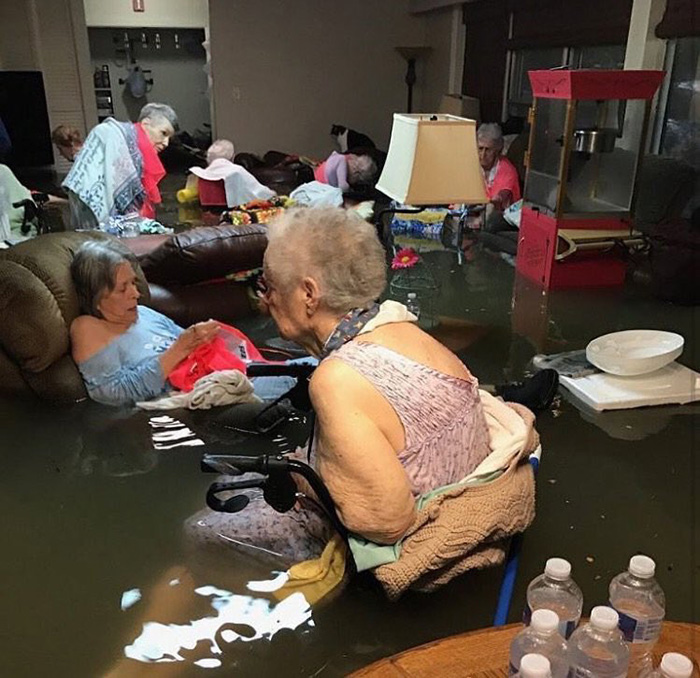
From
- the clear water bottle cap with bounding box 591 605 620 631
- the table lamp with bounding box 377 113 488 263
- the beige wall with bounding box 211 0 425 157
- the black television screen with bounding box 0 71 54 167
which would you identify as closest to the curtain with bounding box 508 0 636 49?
the table lamp with bounding box 377 113 488 263

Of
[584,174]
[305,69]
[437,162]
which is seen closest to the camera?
[437,162]

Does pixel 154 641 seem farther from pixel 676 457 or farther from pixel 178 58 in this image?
pixel 178 58

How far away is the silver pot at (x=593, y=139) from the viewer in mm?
3559

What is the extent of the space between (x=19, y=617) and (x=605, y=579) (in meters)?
1.38

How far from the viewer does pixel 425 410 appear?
56.7 inches

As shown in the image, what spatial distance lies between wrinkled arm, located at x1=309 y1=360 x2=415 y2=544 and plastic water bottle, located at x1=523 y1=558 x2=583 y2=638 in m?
0.35

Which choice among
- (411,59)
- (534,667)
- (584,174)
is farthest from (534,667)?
(411,59)

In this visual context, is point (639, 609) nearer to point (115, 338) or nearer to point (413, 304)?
point (115, 338)

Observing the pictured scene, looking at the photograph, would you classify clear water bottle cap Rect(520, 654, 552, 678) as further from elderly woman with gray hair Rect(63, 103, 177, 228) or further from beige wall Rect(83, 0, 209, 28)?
beige wall Rect(83, 0, 209, 28)

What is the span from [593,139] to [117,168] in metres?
2.62

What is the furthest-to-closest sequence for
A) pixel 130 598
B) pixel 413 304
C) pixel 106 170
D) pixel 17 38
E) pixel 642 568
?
1. pixel 17 38
2. pixel 106 170
3. pixel 413 304
4. pixel 130 598
5. pixel 642 568

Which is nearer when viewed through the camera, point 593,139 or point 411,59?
point 593,139

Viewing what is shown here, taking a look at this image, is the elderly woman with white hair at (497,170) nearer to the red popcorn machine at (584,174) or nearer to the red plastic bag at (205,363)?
the red popcorn machine at (584,174)

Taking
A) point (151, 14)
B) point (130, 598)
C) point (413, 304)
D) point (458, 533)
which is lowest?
point (130, 598)
